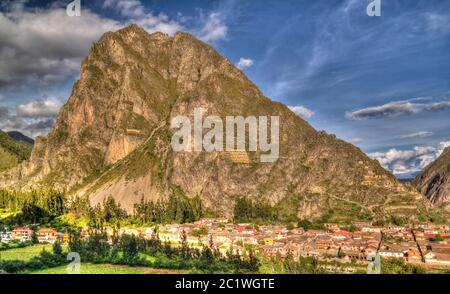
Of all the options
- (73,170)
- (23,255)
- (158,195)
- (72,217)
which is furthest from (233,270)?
(73,170)

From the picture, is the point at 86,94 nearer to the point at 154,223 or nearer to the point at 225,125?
the point at 225,125

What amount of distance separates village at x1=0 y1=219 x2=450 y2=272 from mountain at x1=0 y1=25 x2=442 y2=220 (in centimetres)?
1739

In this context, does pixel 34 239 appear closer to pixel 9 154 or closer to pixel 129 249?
pixel 129 249

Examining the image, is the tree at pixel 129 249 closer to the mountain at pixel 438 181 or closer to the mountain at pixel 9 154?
the mountain at pixel 438 181

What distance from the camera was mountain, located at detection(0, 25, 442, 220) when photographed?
→ 82875 millimetres

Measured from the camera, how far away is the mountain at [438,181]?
11719 cm

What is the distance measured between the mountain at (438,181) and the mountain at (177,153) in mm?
39686

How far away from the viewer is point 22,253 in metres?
39.0

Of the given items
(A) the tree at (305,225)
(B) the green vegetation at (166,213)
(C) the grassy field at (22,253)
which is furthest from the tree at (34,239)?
(A) the tree at (305,225)

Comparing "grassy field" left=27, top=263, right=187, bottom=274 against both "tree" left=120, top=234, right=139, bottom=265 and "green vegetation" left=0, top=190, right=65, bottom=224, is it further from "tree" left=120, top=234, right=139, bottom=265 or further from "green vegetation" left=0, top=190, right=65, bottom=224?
"green vegetation" left=0, top=190, right=65, bottom=224

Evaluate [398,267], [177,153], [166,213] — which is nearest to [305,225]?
[166,213]

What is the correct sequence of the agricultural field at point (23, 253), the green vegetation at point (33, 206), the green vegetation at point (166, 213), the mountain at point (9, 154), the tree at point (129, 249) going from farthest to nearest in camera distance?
the mountain at point (9, 154), the green vegetation at point (166, 213), the green vegetation at point (33, 206), the agricultural field at point (23, 253), the tree at point (129, 249)

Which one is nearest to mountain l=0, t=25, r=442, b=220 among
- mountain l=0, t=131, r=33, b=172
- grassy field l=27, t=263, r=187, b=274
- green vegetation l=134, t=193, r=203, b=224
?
green vegetation l=134, t=193, r=203, b=224
